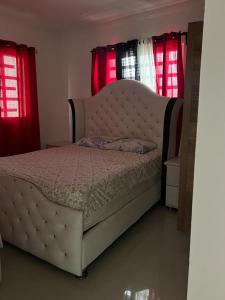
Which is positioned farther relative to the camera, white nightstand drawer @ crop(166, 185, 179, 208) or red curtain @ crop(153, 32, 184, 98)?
red curtain @ crop(153, 32, 184, 98)

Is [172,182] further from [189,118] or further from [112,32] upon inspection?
[112,32]

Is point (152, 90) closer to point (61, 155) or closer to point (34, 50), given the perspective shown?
point (61, 155)

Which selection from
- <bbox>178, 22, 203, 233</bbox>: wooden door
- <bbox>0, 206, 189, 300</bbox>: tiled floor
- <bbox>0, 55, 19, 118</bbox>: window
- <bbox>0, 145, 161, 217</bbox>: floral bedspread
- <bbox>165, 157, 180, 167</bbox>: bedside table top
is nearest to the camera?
<bbox>0, 206, 189, 300</bbox>: tiled floor

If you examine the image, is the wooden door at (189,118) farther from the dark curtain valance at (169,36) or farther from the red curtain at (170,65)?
the dark curtain valance at (169,36)

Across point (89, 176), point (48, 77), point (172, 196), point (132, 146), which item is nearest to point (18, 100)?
point (48, 77)

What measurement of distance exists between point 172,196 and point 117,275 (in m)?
1.37

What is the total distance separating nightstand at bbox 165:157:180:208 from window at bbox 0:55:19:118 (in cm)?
253

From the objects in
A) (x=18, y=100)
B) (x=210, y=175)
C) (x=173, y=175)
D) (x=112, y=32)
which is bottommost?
(x=173, y=175)

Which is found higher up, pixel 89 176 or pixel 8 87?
pixel 8 87

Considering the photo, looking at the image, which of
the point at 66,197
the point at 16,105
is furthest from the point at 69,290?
the point at 16,105

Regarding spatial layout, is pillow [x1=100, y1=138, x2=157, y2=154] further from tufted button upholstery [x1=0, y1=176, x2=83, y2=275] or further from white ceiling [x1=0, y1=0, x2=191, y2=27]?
white ceiling [x1=0, y1=0, x2=191, y2=27]

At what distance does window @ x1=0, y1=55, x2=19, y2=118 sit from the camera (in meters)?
3.67

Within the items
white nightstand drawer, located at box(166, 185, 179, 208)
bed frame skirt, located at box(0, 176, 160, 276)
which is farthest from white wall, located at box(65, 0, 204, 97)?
bed frame skirt, located at box(0, 176, 160, 276)

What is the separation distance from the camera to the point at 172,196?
9.84 ft
